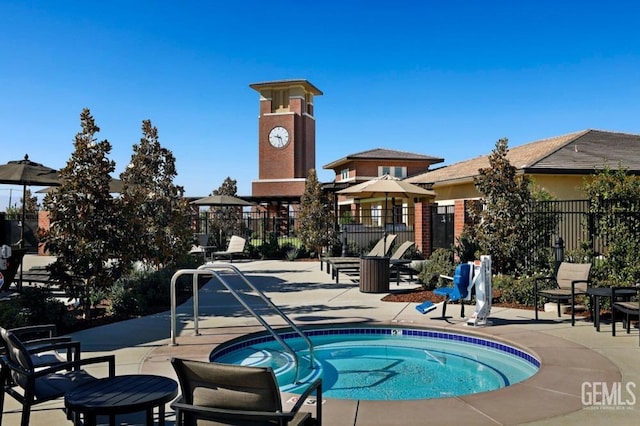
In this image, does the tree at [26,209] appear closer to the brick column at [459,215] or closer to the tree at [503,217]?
the brick column at [459,215]

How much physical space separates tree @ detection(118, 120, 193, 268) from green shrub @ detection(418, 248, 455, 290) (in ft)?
20.1

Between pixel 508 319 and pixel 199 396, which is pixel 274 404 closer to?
pixel 199 396

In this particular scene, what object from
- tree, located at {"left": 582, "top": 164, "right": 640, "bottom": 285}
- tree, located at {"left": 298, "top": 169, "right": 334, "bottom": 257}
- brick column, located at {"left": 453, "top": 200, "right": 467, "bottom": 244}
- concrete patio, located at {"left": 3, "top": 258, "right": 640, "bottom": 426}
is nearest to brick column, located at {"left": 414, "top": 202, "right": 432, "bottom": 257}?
brick column, located at {"left": 453, "top": 200, "right": 467, "bottom": 244}

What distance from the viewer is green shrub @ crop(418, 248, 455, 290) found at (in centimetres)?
1175

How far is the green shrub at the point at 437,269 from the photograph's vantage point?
11.8m

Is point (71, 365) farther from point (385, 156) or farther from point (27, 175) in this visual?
point (385, 156)

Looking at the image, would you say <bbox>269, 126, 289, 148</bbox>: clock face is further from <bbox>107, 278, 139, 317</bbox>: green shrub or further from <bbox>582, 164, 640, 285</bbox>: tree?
<bbox>582, 164, 640, 285</bbox>: tree

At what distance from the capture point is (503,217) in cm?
1130

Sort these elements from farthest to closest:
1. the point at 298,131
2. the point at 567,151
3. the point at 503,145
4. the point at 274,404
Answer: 1. the point at 298,131
2. the point at 567,151
3. the point at 503,145
4. the point at 274,404

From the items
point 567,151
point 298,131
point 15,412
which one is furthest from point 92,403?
point 298,131

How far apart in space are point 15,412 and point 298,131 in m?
44.4

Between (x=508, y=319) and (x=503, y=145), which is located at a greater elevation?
(x=503, y=145)

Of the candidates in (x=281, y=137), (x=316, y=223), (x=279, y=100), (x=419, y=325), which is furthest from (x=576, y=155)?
(x=279, y=100)

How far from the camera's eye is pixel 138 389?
3322 millimetres
